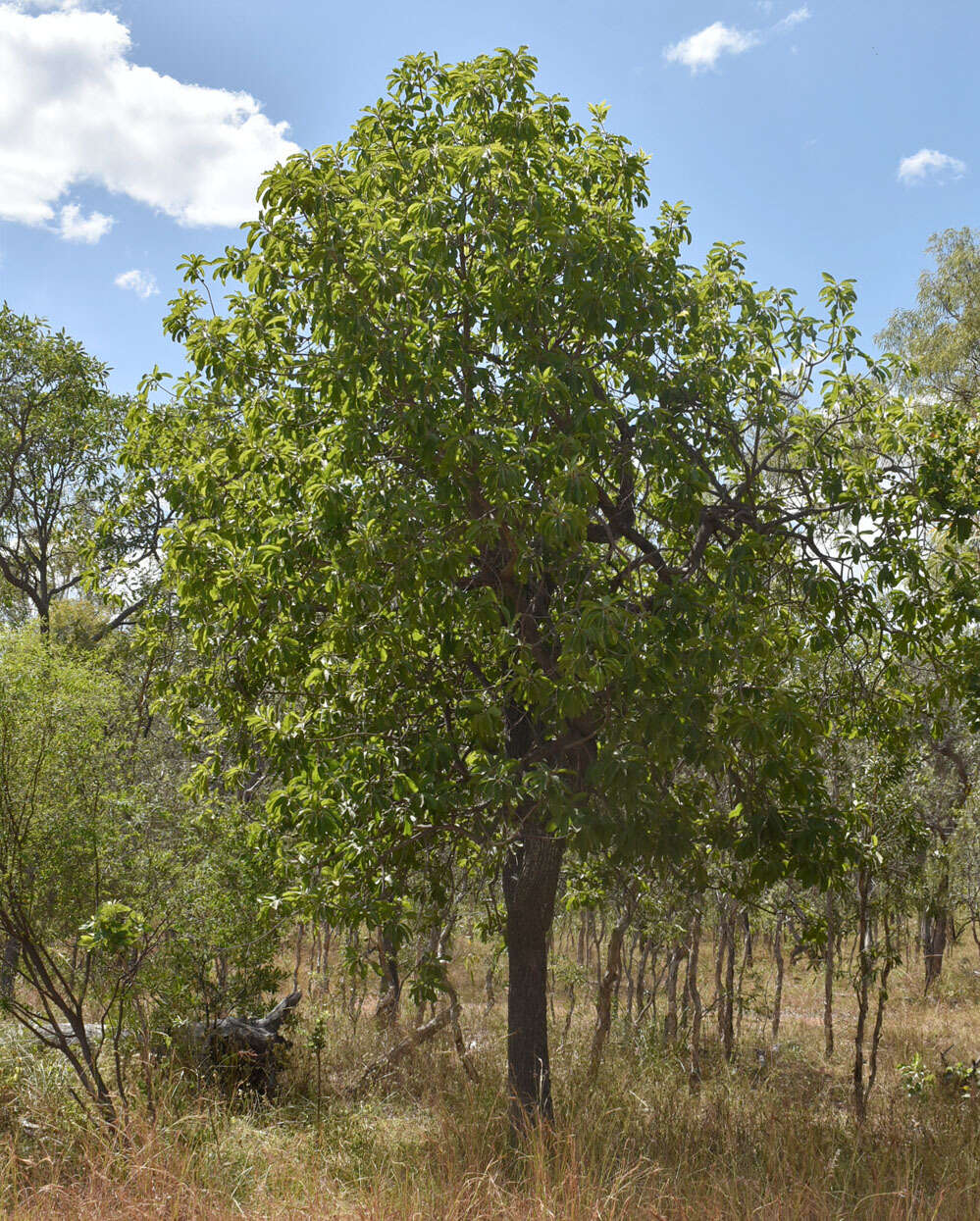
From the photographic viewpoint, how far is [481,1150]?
22.1ft

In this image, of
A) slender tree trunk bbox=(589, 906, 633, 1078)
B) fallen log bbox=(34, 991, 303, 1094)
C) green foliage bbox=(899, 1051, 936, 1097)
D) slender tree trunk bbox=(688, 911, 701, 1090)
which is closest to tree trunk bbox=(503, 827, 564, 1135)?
slender tree trunk bbox=(589, 906, 633, 1078)

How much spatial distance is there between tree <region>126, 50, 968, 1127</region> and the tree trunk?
0.19 ft

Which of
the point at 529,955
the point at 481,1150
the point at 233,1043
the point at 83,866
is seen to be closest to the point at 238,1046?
the point at 233,1043

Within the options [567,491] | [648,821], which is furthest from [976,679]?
[567,491]

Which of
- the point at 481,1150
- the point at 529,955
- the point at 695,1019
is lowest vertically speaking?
the point at 695,1019

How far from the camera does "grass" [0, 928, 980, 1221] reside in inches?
207

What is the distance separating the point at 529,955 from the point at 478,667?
2679 millimetres

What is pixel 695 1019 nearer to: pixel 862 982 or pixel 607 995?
pixel 607 995

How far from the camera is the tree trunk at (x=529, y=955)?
8328 millimetres

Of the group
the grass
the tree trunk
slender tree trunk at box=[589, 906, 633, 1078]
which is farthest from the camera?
slender tree trunk at box=[589, 906, 633, 1078]

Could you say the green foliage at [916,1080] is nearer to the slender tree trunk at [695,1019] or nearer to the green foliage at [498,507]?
the slender tree trunk at [695,1019]

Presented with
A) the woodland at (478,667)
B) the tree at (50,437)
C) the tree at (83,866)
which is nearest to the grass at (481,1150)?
the woodland at (478,667)

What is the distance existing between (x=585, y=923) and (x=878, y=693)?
673 inches

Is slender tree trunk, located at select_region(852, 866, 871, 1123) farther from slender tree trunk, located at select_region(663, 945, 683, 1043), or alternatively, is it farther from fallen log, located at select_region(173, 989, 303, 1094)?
fallen log, located at select_region(173, 989, 303, 1094)
